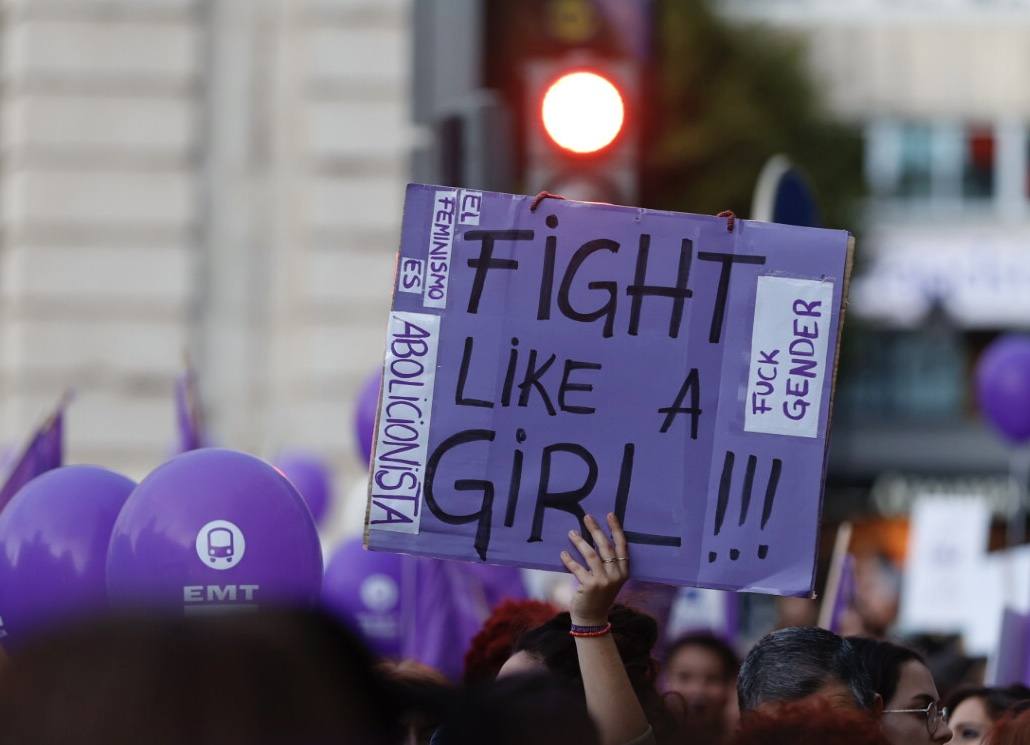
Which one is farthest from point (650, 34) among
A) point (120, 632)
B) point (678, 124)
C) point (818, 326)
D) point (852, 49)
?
point (852, 49)

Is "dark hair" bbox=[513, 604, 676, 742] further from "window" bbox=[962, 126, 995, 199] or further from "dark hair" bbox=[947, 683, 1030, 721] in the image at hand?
"window" bbox=[962, 126, 995, 199]

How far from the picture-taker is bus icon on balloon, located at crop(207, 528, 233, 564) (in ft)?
11.5

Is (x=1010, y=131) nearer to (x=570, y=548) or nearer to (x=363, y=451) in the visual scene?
(x=363, y=451)

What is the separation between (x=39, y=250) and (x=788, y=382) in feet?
41.6

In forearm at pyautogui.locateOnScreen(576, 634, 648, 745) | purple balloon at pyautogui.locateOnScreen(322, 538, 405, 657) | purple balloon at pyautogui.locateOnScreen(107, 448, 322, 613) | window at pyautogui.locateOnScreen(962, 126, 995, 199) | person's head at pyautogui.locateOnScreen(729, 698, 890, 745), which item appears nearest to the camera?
person's head at pyautogui.locateOnScreen(729, 698, 890, 745)

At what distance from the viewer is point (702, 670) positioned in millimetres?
5562

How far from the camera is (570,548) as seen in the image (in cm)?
345

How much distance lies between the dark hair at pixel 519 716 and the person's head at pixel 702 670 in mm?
3344

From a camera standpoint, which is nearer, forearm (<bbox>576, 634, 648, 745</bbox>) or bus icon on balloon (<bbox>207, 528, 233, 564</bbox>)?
forearm (<bbox>576, 634, 648, 745</bbox>)

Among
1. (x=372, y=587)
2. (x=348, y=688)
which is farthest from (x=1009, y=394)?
(x=348, y=688)

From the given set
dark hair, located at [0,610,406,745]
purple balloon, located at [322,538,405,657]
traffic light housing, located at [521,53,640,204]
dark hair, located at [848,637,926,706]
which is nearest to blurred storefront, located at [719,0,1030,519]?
purple balloon, located at [322,538,405,657]

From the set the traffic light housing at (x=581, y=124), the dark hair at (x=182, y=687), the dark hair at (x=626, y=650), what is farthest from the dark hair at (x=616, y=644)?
the traffic light housing at (x=581, y=124)

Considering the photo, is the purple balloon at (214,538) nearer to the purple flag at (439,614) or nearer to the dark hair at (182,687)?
the dark hair at (182,687)

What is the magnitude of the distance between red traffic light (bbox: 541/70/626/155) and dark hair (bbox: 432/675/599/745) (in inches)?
140
